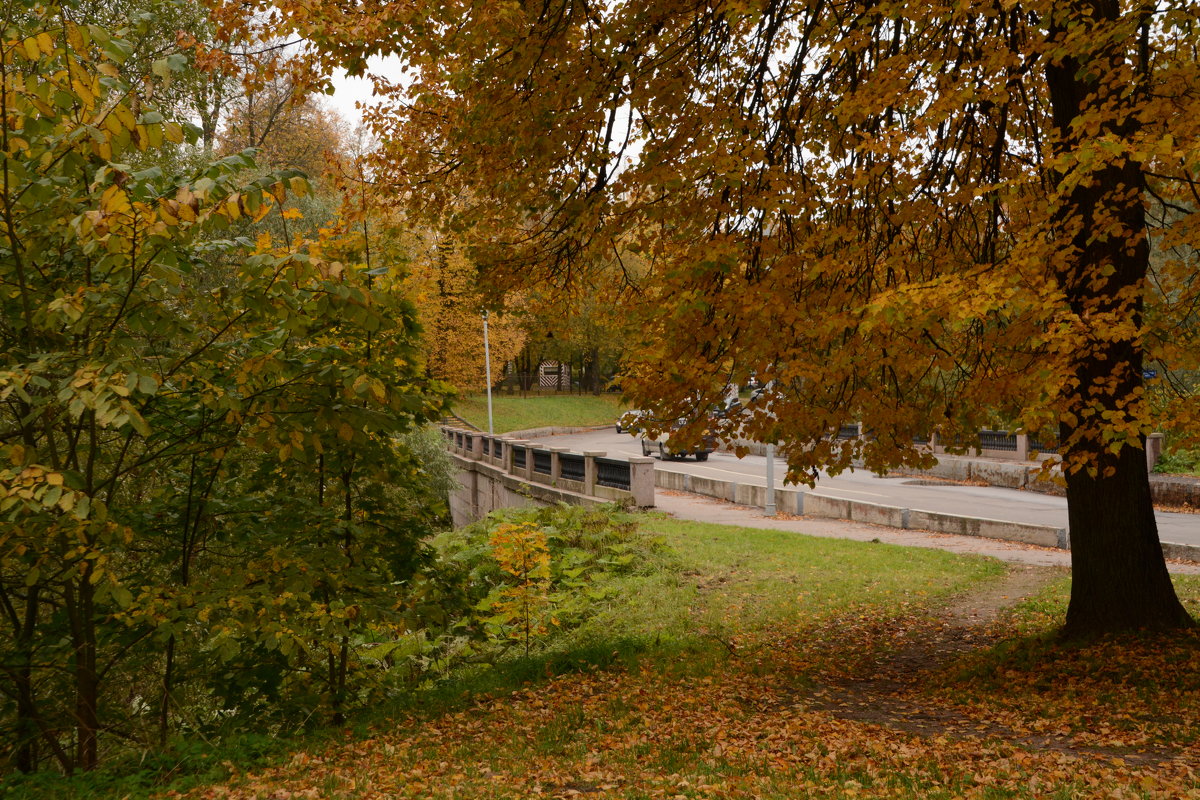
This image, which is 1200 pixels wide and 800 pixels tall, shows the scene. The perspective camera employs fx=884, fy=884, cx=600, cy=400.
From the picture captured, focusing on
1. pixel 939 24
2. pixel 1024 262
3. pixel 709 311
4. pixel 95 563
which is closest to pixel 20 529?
pixel 95 563

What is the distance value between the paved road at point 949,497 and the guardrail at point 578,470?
13.6 ft

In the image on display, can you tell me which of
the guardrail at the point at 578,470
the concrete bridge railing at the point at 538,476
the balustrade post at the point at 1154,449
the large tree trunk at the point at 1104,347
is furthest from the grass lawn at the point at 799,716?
the balustrade post at the point at 1154,449

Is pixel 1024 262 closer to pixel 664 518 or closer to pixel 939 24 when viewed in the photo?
pixel 939 24

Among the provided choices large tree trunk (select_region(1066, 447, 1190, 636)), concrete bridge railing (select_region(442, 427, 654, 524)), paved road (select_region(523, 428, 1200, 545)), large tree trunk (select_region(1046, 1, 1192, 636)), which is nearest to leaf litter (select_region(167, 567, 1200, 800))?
large tree trunk (select_region(1066, 447, 1190, 636))

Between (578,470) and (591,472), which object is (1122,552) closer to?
(591,472)

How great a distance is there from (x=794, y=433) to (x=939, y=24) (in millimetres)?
A: 3707

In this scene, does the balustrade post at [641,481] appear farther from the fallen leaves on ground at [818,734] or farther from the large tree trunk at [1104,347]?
the large tree trunk at [1104,347]

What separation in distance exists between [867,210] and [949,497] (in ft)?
57.1

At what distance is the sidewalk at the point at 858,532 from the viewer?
14.6 meters

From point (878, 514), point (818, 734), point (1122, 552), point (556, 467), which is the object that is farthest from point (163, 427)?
point (556, 467)

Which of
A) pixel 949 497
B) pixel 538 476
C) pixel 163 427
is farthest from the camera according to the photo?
pixel 538 476

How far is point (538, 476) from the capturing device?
25.6m

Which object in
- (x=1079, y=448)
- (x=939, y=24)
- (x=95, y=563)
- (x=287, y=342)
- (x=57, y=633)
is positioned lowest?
(x=57, y=633)

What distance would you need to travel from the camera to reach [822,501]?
2050 centimetres
